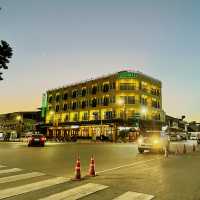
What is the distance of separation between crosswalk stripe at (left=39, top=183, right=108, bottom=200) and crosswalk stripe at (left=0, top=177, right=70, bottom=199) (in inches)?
37.7

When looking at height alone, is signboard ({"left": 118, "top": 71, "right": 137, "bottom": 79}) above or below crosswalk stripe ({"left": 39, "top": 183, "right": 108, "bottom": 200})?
above

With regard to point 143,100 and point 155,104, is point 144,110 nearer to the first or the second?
point 143,100

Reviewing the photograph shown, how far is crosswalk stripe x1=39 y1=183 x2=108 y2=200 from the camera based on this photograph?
6.74m

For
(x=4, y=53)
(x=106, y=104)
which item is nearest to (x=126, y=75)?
(x=106, y=104)

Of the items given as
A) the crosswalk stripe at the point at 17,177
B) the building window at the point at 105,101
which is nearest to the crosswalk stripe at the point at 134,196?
the crosswalk stripe at the point at 17,177

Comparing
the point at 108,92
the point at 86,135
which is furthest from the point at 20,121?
the point at 108,92

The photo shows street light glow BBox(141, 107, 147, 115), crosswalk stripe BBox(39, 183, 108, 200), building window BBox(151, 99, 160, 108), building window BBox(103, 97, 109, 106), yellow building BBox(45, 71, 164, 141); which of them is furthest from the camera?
building window BBox(151, 99, 160, 108)

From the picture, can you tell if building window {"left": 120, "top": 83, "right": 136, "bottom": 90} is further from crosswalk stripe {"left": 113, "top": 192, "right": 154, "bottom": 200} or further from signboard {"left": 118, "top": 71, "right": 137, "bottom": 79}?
crosswalk stripe {"left": 113, "top": 192, "right": 154, "bottom": 200}

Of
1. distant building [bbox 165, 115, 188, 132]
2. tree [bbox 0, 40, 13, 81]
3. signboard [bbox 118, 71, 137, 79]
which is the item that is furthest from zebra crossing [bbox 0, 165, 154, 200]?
distant building [bbox 165, 115, 188, 132]

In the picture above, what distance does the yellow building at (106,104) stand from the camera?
60344mm

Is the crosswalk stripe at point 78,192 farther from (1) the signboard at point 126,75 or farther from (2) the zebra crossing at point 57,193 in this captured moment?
(1) the signboard at point 126,75

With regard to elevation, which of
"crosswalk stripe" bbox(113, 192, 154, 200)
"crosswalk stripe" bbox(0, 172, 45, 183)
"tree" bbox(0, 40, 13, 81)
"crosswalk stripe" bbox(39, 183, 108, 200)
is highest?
"tree" bbox(0, 40, 13, 81)

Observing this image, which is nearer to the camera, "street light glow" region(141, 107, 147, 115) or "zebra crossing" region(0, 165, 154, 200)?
"zebra crossing" region(0, 165, 154, 200)

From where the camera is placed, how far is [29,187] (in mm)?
7883
